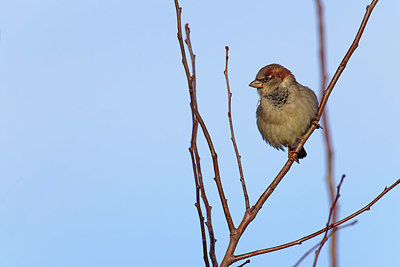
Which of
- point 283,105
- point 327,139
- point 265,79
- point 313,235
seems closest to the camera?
point 327,139

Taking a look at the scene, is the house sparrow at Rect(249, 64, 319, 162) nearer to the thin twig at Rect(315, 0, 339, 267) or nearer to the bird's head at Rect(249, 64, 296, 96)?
the bird's head at Rect(249, 64, 296, 96)

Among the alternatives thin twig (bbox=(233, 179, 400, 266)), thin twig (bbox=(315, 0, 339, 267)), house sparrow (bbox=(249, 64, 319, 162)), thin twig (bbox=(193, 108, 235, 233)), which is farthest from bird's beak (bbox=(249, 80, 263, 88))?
thin twig (bbox=(315, 0, 339, 267))

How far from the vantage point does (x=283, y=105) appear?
4.12 metres

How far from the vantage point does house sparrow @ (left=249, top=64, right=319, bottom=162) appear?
4039 mm

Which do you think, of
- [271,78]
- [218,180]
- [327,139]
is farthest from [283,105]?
[327,139]

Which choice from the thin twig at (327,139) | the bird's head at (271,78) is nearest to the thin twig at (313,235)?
the thin twig at (327,139)

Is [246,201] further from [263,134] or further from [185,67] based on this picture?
[263,134]

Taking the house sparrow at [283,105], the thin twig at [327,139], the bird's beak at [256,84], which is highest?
the bird's beak at [256,84]

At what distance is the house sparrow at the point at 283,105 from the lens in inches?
159

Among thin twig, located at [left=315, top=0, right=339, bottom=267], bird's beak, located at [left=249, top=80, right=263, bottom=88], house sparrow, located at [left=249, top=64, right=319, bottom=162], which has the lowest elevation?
thin twig, located at [left=315, top=0, right=339, bottom=267]

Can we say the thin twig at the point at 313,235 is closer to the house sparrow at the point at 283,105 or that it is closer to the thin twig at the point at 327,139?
the thin twig at the point at 327,139

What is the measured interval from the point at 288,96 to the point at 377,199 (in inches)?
95.0

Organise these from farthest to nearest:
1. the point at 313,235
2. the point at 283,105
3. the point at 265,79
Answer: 1. the point at 265,79
2. the point at 283,105
3. the point at 313,235

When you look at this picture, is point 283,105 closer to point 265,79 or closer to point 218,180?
point 265,79
